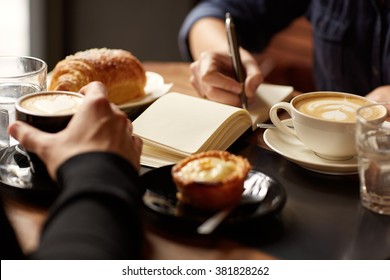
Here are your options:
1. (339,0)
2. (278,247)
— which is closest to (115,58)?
(278,247)

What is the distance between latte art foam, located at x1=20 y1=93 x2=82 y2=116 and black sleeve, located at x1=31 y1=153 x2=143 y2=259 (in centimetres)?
15

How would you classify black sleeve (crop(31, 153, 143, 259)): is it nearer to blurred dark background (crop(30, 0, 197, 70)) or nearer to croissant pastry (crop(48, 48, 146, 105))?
croissant pastry (crop(48, 48, 146, 105))

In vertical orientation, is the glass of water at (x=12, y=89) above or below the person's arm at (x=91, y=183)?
below

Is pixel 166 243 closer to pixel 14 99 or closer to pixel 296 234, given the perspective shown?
pixel 296 234

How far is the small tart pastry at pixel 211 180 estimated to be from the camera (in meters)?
0.84

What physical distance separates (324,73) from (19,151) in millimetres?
1263

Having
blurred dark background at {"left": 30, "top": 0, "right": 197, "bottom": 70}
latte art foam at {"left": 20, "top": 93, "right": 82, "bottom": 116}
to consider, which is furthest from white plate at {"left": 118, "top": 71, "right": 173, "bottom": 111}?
blurred dark background at {"left": 30, "top": 0, "right": 197, "bottom": 70}

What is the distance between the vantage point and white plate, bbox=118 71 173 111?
4.22 feet

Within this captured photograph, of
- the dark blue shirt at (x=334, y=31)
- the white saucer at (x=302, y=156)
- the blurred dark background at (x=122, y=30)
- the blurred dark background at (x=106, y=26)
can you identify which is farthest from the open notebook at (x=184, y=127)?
the blurred dark background at (x=106, y=26)

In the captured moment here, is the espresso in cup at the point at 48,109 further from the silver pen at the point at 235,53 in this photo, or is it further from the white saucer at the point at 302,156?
Answer: the silver pen at the point at 235,53

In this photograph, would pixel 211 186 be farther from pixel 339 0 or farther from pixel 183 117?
pixel 339 0

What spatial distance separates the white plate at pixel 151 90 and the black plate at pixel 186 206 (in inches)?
14.4

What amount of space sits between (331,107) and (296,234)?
0.34m
